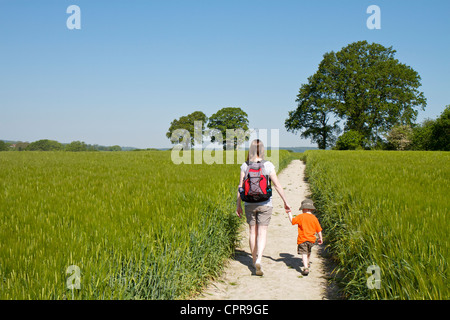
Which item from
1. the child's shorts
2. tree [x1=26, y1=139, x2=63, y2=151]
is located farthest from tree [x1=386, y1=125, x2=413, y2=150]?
tree [x1=26, y1=139, x2=63, y2=151]

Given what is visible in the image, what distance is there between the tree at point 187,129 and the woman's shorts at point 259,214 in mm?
70872

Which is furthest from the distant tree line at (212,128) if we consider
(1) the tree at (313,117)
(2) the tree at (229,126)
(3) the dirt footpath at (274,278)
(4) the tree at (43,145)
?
(3) the dirt footpath at (274,278)

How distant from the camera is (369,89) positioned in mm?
49375

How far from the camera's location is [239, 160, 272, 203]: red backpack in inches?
182

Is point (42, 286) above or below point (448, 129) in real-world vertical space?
below

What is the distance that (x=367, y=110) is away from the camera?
5088 cm

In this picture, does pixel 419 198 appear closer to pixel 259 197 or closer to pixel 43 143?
pixel 259 197

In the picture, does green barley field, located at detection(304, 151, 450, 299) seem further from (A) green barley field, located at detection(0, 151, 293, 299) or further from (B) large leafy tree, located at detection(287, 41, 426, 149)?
(B) large leafy tree, located at detection(287, 41, 426, 149)

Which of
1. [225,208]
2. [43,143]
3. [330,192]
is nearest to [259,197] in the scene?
[225,208]

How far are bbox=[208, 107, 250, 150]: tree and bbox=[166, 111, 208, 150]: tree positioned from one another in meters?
2.88

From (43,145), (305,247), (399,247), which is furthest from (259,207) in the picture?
(43,145)
